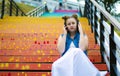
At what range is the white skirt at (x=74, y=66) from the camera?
158 inches

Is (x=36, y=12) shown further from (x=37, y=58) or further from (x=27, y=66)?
(x=27, y=66)

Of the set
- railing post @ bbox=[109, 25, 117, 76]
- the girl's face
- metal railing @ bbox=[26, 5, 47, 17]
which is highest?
the girl's face

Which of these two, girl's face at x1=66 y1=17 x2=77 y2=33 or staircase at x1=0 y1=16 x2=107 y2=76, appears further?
staircase at x1=0 y1=16 x2=107 y2=76

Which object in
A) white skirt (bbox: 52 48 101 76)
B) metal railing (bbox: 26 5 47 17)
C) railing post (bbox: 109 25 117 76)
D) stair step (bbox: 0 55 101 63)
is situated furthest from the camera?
metal railing (bbox: 26 5 47 17)

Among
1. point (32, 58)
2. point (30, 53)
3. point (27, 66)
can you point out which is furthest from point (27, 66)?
point (30, 53)

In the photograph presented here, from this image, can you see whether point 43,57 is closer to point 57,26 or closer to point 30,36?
point 30,36

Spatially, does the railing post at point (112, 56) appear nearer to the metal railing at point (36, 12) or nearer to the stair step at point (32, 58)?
the stair step at point (32, 58)

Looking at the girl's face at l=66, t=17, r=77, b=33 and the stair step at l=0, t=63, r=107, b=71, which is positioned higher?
the girl's face at l=66, t=17, r=77, b=33

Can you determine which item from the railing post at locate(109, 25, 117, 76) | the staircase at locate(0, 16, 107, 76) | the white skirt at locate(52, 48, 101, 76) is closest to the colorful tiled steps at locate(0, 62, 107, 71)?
the staircase at locate(0, 16, 107, 76)

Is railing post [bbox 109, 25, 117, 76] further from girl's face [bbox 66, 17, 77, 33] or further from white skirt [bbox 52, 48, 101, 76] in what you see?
white skirt [bbox 52, 48, 101, 76]

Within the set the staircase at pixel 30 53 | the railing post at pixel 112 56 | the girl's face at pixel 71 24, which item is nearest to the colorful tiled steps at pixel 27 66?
the staircase at pixel 30 53

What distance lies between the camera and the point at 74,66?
4.02 metres

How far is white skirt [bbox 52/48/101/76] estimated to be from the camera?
4020 millimetres

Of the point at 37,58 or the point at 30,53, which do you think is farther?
the point at 30,53
